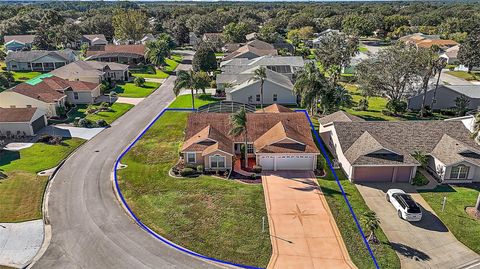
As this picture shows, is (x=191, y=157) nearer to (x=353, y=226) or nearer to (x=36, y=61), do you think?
(x=353, y=226)

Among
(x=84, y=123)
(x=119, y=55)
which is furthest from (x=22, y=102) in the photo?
(x=119, y=55)

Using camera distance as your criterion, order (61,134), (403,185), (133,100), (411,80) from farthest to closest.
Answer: (133,100) < (411,80) < (61,134) < (403,185)

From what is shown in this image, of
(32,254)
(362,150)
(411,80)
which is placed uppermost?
(411,80)

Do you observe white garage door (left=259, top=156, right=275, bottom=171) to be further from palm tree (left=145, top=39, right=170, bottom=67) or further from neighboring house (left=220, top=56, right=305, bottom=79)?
palm tree (left=145, top=39, right=170, bottom=67)

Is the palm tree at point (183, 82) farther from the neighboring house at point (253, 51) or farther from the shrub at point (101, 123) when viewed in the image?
the neighboring house at point (253, 51)

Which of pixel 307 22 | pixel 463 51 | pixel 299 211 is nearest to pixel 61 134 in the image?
pixel 299 211

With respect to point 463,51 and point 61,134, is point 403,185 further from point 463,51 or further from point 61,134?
point 463,51

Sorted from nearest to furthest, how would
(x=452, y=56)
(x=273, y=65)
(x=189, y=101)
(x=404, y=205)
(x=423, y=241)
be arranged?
1. (x=423, y=241)
2. (x=404, y=205)
3. (x=189, y=101)
4. (x=273, y=65)
5. (x=452, y=56)
